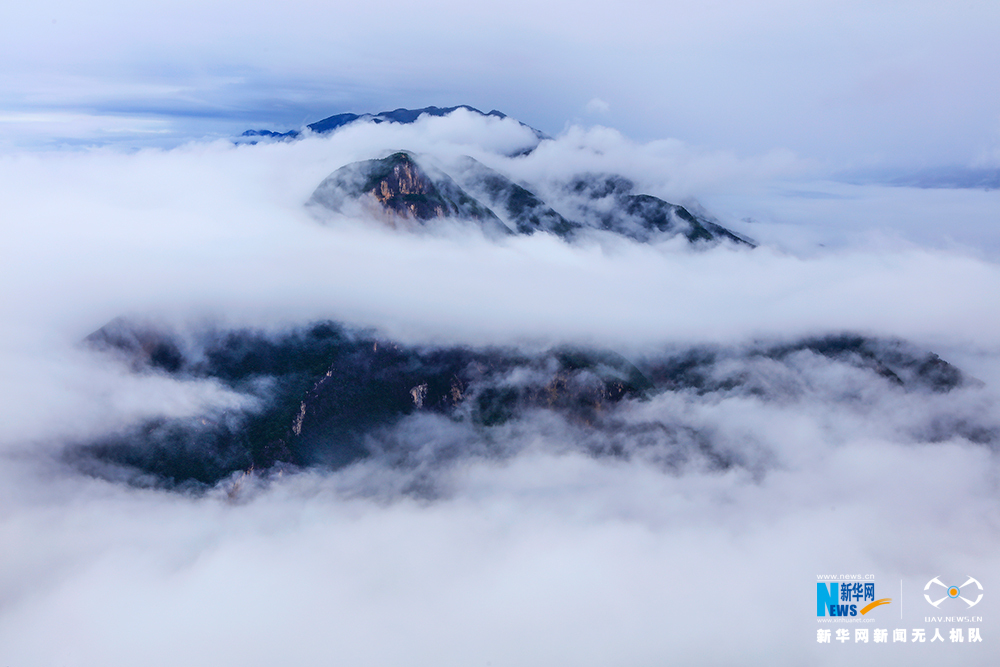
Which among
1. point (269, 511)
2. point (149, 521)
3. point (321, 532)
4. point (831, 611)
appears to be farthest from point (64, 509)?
point (831, 611)

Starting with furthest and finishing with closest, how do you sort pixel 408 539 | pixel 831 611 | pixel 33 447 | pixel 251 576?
pixel 408 539, pixel 33 447, pixel 251 576, pixel 831 611

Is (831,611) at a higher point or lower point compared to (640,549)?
higher

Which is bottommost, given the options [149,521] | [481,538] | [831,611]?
[481,538]

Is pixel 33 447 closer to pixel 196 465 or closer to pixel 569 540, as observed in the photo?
pixel 196 465

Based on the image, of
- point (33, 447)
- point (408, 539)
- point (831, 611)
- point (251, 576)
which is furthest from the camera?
point (408, 539)

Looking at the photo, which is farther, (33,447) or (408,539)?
(408,539)

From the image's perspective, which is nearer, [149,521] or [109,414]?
[149,521]

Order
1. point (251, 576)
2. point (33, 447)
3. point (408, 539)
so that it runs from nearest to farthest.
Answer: point (251, 576) < point (33, 447) < point (408, 539)

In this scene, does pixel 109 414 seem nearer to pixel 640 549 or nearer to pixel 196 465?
pixel 196 465

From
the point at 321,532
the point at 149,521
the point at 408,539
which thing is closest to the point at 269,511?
the point at 321,532

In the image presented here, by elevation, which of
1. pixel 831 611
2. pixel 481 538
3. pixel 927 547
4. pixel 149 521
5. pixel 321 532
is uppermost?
pixel 831 611
